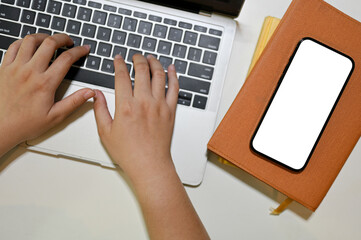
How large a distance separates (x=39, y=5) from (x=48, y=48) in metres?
0.08

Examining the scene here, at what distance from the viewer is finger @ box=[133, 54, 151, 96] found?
50 cm

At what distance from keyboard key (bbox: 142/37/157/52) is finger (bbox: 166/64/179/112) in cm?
5

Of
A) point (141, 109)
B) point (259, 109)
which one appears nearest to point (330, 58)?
point (259, 109)

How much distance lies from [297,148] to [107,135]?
310 mm

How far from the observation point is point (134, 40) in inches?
20.5

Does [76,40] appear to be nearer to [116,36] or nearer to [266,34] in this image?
[116,36]

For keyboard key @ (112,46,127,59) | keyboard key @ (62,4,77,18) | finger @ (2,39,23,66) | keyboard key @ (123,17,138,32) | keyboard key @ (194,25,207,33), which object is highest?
keyboard key @ (194,25,207,33)

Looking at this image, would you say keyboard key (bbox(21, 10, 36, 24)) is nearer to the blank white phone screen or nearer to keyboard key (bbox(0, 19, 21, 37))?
keyboard key (bbox(0, 19, 21, 37))

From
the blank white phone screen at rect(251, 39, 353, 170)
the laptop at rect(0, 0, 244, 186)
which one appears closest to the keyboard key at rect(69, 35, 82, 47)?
the laptop at rect(0, 0, 244, 186)

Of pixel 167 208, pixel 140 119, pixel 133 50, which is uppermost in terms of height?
pixel 133 50

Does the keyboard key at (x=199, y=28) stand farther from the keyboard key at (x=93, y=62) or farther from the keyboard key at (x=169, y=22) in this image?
the keyboard key at (x=93, y=62)

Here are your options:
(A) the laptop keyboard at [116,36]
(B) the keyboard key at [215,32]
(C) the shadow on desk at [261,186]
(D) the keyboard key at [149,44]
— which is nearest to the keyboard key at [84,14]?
(A) the laptop keyboard at [116,36]

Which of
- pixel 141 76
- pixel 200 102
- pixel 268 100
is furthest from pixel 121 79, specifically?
pixel 268 100

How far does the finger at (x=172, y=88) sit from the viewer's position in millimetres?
514
